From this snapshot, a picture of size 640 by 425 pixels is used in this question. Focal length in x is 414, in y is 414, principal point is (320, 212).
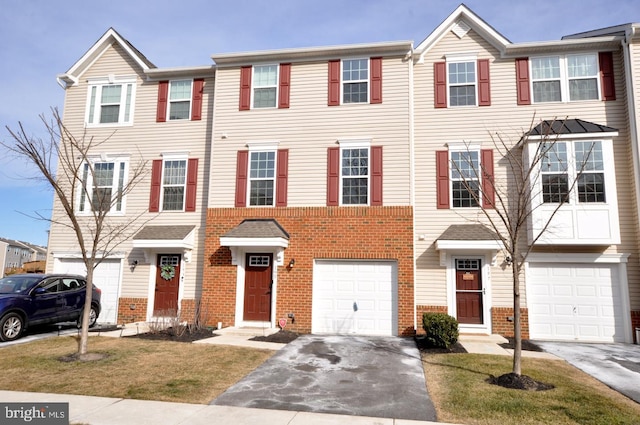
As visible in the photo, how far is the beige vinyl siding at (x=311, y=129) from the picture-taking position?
Answer: 13.5 m

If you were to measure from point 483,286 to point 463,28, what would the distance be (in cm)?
877

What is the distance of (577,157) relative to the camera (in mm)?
12430

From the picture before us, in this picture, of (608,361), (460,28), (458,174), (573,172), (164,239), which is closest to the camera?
(608,361)

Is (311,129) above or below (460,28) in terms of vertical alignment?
below

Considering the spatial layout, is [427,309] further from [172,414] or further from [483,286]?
[172,414]

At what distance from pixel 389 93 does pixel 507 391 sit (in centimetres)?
974

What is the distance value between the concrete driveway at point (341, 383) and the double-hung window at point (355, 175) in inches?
184

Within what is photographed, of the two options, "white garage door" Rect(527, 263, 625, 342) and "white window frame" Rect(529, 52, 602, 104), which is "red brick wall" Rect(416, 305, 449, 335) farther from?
"white window frame" Rect(529, 52, 602, 104)

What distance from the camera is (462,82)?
14.1 m

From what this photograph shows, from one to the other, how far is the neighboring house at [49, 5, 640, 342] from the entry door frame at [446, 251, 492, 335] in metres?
0.06

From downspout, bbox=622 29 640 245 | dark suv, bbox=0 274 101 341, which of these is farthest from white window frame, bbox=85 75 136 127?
downspout, bbox=622 29 640 245

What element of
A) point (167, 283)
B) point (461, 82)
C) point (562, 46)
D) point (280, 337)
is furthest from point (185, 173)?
point (562, 46)

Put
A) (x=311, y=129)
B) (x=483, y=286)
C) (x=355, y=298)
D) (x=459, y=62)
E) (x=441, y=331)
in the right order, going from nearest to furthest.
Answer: (x=441, y=331)
(x=483, y=286)
(x=355, y=298)
(x=311, y=129)
(x=459, y=62)

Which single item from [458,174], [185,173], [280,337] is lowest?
[280,337]
